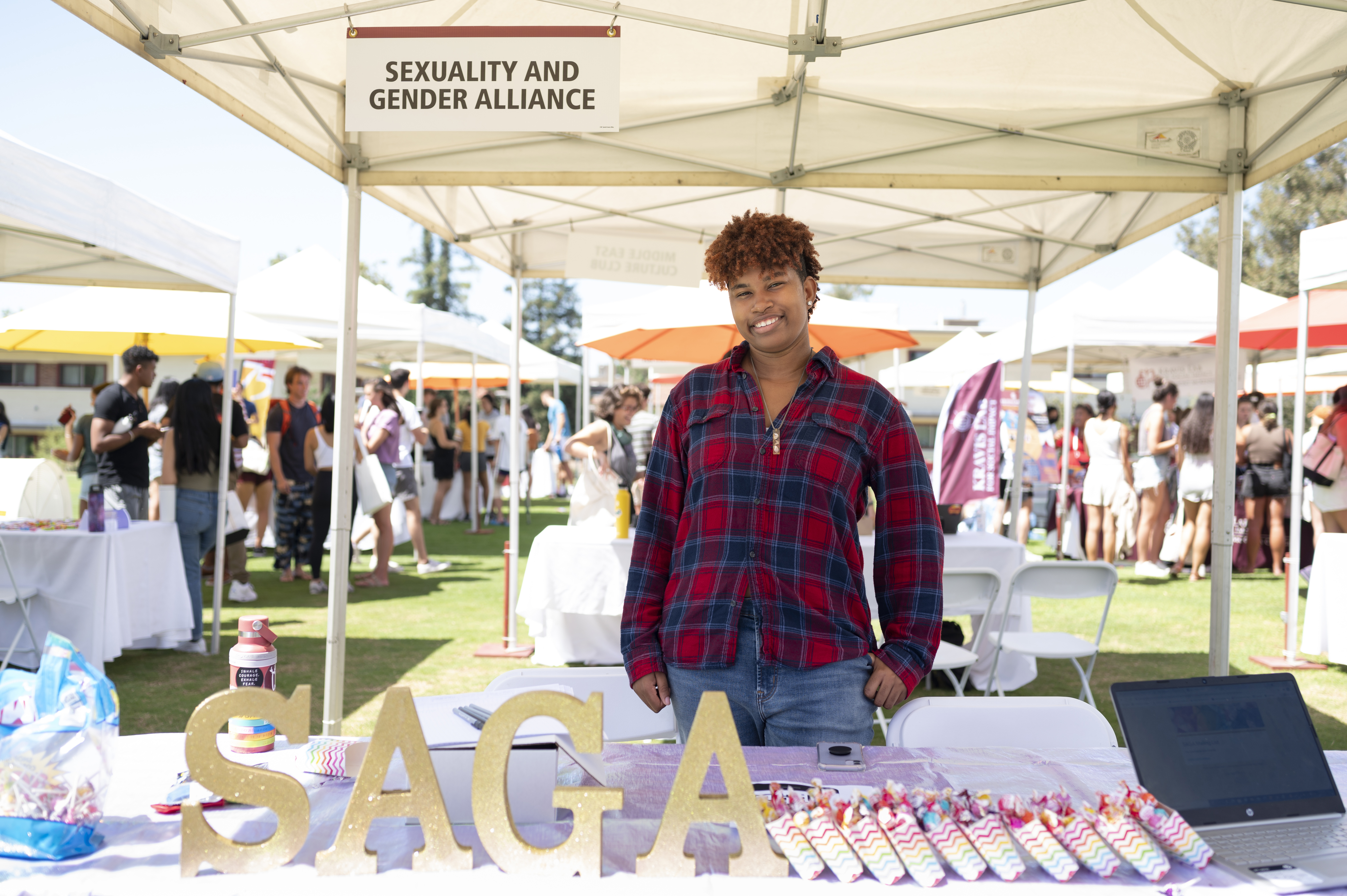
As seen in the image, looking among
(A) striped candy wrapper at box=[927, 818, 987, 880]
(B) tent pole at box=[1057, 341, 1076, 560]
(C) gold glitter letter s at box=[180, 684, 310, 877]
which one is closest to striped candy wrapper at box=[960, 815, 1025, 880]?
(A) striped candy wrapper at box=[927, 818, 987, 880]

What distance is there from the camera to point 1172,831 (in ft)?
4.17

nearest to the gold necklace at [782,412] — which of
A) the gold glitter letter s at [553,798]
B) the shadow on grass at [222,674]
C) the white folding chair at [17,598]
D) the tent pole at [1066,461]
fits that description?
the gold glitter letter s at [553,798]

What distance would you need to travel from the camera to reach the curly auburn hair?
1.79 metres

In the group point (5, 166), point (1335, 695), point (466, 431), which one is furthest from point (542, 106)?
point (466, 431)

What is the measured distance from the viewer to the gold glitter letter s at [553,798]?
4.03 ft

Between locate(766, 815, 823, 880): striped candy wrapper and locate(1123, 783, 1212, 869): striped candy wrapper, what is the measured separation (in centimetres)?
44

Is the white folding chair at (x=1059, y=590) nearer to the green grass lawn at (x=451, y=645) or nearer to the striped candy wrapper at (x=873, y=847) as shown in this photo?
the green grass lawn at (x=451, y=645)

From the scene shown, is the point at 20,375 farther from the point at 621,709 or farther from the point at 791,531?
the point at 791,531

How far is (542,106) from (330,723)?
7.44 feet

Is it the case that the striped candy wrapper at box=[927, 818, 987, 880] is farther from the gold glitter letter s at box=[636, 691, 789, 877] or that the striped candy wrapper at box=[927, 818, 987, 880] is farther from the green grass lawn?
the green grass lawn

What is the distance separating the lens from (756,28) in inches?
122

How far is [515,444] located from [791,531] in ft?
12.9

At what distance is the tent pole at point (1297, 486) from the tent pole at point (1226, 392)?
7.28 ft

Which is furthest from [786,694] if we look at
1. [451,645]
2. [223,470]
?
[223,470]
